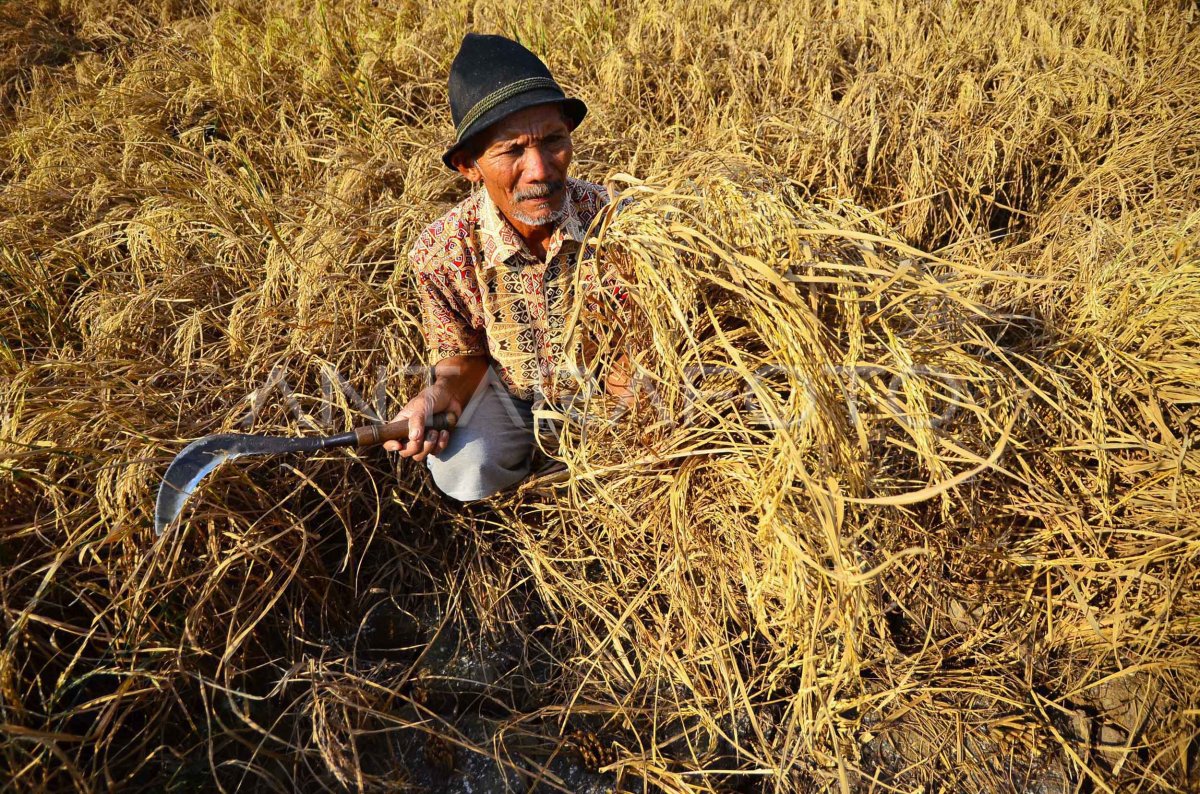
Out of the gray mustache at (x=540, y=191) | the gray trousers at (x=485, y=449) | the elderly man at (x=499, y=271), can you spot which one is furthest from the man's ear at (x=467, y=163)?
the gray trousers at (x=485, y=449)

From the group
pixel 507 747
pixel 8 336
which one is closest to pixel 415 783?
pixel 507 747

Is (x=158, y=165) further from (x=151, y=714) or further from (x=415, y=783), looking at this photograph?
(x=415, y=783)

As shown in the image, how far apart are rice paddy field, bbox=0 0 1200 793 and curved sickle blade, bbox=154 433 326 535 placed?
0.06 m

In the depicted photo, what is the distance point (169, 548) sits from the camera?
1403 mm

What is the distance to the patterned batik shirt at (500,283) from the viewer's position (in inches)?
60.2

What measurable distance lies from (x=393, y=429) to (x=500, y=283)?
1.37ft

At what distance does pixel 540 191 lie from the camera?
4.63ft

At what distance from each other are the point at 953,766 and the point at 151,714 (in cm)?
160

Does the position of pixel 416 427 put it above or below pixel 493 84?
below

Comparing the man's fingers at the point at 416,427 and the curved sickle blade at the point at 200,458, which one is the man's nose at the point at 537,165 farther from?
the curved sickle blade at the point at 200,458

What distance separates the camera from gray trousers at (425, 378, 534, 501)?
162cm

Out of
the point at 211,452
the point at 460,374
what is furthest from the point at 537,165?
the point at 211,452

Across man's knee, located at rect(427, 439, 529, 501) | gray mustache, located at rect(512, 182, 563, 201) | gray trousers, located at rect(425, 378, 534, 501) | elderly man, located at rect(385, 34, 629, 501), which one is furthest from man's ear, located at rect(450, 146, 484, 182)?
man's knee, located at rect(427, 439, 529, 501)

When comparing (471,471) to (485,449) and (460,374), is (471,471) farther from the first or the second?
(460,374)
